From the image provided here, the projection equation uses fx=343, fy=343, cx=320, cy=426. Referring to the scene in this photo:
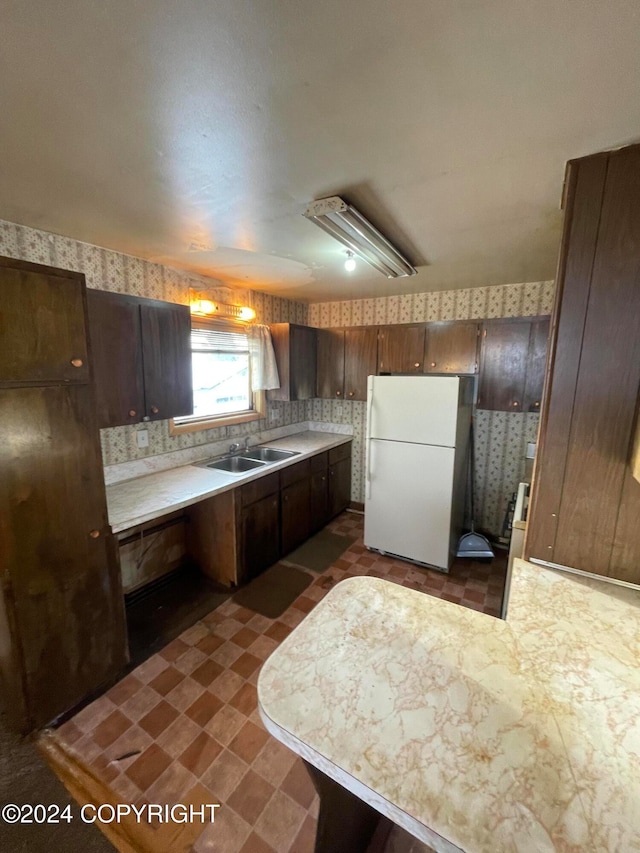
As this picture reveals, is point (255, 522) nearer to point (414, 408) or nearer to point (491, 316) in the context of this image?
point (414, 408)

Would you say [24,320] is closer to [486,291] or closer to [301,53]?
[301,53]

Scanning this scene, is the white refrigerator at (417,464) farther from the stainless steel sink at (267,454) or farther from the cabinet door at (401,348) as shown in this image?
the stainless steel sink at (267,454)

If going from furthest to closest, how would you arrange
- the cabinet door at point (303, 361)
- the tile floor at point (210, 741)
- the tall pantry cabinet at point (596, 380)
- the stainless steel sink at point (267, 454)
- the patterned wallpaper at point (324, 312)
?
the cabinet door at point (303, 361) → the stainless steel sink at point (267, 454) → the patterned wallpaper at point (324, 312) → the tile floor at point (210, 741) → the tall pantry cabinet at point (596, 380)

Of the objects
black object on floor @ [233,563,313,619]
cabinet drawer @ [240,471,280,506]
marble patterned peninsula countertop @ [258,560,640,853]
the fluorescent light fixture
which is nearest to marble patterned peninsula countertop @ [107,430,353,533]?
cabinet drawer @ [240,471,280,506]

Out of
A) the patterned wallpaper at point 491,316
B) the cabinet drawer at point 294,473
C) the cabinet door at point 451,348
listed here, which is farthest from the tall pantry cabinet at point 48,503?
the patterned wallpaper at point 491,316

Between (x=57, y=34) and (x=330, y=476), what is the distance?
3264 millimetres

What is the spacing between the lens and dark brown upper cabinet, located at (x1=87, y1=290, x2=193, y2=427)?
188 cm

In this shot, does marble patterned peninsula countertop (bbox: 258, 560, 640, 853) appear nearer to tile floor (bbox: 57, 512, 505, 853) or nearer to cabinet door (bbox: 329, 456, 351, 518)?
tile floor (bbox: 57, 512, 505, 853)

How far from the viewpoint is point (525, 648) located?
0.96m

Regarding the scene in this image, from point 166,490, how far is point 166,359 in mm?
844

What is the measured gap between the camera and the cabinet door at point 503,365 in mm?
2789

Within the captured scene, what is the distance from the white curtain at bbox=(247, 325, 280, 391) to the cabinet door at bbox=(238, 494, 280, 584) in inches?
43.8

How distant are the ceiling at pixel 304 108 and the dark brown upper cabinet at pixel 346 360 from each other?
1.75 metres

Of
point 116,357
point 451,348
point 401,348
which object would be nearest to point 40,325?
point 116,357
